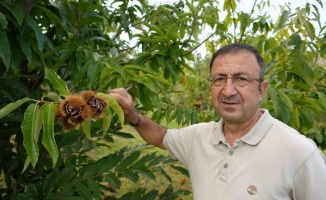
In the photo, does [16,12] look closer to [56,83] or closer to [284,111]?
[56,83]

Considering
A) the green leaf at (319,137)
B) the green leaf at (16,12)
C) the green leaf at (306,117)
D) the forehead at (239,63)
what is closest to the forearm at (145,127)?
the forehead at (239,63)

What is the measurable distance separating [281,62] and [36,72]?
58.8 inches

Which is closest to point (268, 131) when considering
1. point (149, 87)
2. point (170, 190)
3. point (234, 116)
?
point (234, 116)

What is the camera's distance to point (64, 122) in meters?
1.02

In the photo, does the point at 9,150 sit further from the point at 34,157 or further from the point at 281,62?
the point at 281,62

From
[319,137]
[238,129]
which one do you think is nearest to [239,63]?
[238,129]

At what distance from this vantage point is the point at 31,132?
890 mm

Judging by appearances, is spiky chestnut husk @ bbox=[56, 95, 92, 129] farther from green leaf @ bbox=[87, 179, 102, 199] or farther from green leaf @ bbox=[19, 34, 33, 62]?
green leaf @ bbox=[87, 179, 102, 199]

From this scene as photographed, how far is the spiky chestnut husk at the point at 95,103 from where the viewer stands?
1.06 meters

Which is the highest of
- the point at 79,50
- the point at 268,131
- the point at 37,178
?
the point at 79,50

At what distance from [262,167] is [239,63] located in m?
0.38

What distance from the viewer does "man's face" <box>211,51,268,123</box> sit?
4.36 feet

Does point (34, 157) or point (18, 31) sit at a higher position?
point (18, 31)

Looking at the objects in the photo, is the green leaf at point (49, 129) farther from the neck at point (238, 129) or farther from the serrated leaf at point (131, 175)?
the serrated leaf at point (131, 175)
